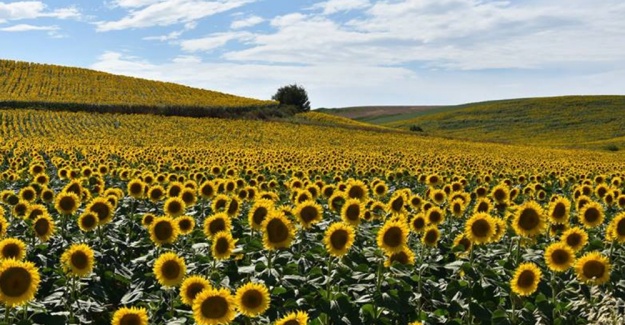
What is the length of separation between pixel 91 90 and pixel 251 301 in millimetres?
70169

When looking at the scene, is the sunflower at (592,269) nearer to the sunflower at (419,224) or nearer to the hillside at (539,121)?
the sunflower at (419,224)

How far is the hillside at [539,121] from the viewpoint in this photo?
72.7 m

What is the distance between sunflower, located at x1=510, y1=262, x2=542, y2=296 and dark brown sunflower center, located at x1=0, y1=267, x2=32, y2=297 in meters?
3.67

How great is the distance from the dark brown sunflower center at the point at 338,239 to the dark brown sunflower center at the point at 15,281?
2.37 metres

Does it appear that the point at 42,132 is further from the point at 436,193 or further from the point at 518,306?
the point at 518,306

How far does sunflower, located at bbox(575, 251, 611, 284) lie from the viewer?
5.38 metres

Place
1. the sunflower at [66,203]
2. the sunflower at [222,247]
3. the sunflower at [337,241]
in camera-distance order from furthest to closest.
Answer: the sunflower at [66,203] < the sunflower at [222,247] < the sunflower at [337,241]

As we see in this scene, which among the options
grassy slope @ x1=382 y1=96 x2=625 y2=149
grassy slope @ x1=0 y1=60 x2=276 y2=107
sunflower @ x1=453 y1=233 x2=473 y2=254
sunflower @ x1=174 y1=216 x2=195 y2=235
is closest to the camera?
sunflower @ x1=453 y1=233 x2=473 y2=254

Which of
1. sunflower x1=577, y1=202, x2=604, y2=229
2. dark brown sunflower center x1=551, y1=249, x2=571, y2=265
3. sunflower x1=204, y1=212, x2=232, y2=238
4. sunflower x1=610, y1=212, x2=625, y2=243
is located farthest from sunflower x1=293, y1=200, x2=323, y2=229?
sunflower x1=577, y1=202, x2=604, y2=229

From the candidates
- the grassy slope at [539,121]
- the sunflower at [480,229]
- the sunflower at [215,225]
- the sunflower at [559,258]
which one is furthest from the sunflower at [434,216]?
the grassy slope at [539,121]

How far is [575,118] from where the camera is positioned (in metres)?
84.8

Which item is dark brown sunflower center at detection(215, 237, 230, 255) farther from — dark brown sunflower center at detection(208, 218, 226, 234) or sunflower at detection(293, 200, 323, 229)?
sunflower at detection(293, 200, 323, 229)

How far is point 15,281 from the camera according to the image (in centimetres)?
458

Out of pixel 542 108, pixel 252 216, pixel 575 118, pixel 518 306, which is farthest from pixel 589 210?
pixel 542 108
